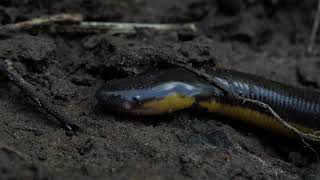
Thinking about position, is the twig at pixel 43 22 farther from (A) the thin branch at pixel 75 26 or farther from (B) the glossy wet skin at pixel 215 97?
(B) the glossy wet skin at pixel 215 97

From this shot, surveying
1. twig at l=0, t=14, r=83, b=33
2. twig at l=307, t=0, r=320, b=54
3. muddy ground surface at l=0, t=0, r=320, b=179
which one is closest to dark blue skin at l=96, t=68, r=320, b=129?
muddy ground surface at l=0, t=0, r=320, b=179

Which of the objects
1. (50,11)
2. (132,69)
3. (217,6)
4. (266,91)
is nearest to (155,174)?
(132,69)

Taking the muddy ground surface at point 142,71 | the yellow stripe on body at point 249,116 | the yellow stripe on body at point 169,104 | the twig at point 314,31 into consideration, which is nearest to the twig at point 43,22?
the muddy ground surface at point 142,71

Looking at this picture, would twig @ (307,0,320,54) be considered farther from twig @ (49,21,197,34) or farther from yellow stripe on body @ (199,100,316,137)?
twig @ (49,21,197,34)

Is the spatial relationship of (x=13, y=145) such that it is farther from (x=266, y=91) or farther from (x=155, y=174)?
(x=266, y=91)

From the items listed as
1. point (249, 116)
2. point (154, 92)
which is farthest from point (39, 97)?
point (249, 116)

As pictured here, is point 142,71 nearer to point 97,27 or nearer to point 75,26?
point 97,27
